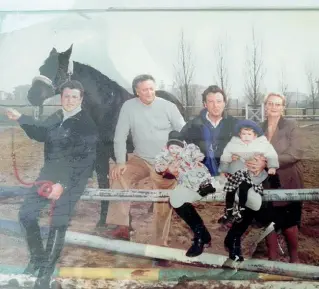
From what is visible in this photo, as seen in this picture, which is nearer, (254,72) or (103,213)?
(254,72)

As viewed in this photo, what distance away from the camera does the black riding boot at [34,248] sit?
10.7ft

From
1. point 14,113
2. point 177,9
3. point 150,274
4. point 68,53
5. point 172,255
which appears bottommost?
point 150,274

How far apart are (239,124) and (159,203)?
74 cm

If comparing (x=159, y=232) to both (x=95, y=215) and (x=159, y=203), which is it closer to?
(x=159, y=203)

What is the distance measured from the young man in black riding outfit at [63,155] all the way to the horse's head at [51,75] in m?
0.06

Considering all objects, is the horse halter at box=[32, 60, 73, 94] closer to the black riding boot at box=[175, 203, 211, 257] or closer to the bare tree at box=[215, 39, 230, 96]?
the bare tree at box=[215, 39, 230, 96]

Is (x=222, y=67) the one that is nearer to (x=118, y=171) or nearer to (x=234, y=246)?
(x=118, y=171)

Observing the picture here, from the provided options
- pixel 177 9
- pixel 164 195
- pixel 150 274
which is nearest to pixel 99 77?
pixel 177 9

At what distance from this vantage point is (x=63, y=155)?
10.5ft

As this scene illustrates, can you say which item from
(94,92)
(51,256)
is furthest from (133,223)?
(94,92)

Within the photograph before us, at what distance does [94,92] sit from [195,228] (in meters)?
1.12

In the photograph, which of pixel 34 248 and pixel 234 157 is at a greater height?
pixel 234 157

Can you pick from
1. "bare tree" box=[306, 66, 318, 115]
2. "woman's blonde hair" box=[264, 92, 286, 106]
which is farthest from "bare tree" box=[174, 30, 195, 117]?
"bare tree" box=[306, 66, 318, 115]

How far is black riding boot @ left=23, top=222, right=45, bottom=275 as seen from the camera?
3256 mm
